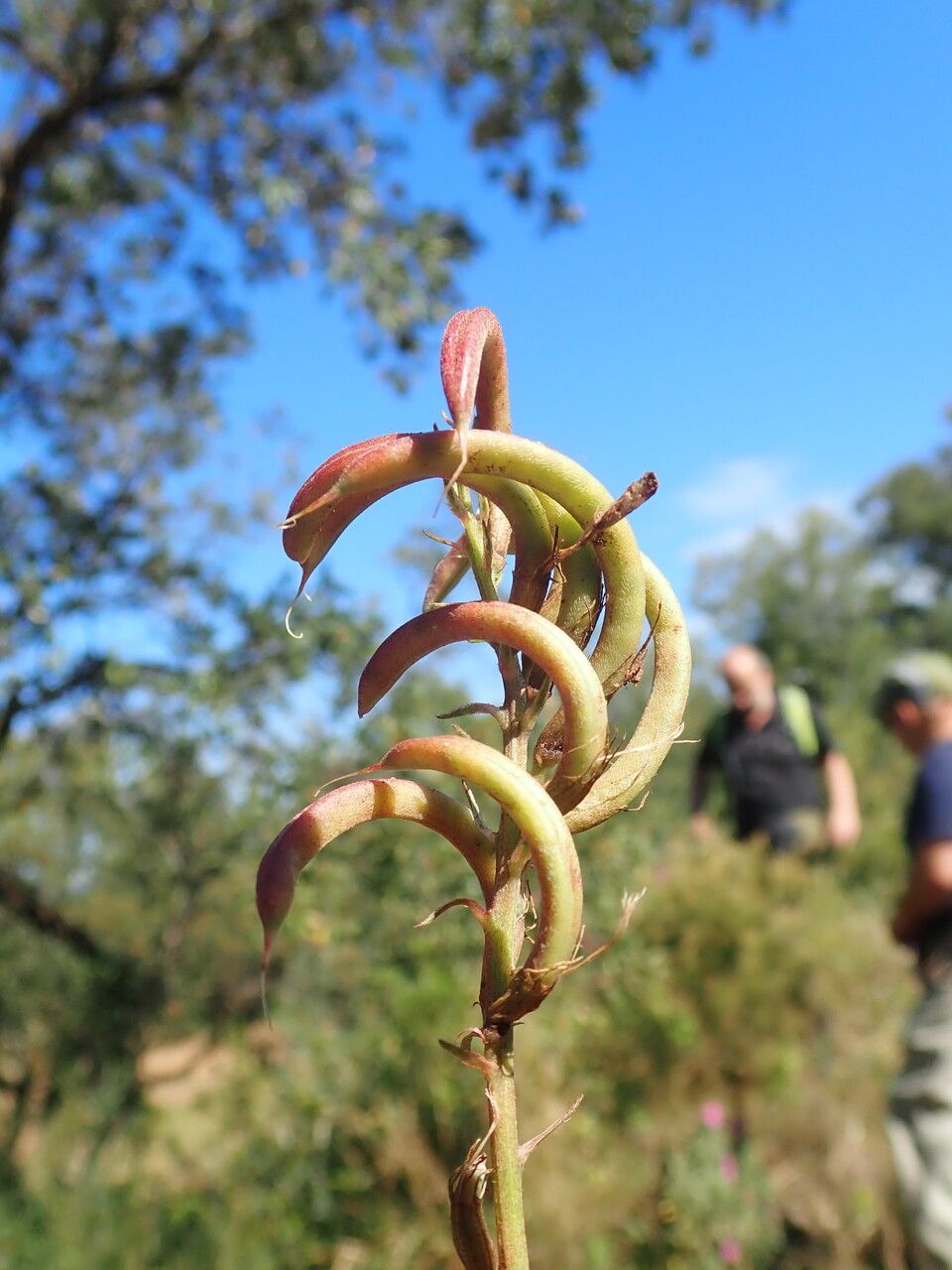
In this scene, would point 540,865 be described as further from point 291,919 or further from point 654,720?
point 291,919

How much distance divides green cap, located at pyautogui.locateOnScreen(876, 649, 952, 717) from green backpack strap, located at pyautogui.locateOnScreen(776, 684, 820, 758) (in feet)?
5.84

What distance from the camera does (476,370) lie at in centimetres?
56

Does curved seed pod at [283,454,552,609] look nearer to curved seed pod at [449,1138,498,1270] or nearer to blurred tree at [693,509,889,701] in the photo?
curved seed pod at [449,1138,498,1270]

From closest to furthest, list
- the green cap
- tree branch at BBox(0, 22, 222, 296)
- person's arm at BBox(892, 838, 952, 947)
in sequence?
person's arm at BBox(892, 838, 952, 947) → the green cap → tree branch at BBox(0, 22, 222, 296)

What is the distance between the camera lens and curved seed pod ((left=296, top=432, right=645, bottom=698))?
55 cm

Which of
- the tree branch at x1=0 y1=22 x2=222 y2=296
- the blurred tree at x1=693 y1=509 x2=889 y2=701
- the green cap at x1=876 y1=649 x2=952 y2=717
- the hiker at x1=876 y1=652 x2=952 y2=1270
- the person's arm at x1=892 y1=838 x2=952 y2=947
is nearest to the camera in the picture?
the hiker at x1=876 y1=652 x2=952 y2=1270

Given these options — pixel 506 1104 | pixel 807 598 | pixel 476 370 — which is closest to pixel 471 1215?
pixel 506 1104

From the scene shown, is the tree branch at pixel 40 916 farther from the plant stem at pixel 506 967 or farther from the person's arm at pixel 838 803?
the plant stem at pixel 506 967

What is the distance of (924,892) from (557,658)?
3.27m

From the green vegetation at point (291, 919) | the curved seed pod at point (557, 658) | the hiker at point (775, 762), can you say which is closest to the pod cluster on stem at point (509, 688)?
the curved seed pod at point (557, 658)

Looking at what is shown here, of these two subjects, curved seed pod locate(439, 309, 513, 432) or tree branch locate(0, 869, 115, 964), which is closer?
curved seed pod locate(439, 309, 513, 432)

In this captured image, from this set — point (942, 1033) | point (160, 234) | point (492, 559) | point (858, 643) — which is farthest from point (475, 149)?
point (858, 643)

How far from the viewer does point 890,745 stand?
17.2 meters

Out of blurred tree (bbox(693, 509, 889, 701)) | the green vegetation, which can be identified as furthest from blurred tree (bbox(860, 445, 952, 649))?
the green vegetation
